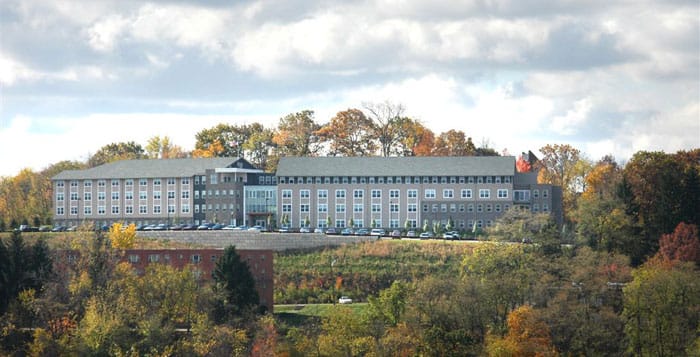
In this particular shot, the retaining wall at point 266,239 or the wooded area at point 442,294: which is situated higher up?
the retaining wall at point 266,239

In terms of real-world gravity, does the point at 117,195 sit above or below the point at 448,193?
above

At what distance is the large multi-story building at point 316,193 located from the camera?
140 meters

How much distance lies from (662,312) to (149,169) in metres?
75.0

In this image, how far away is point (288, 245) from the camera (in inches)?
4941

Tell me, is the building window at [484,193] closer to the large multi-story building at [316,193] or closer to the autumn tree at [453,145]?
the large multi-story building at [316,193]

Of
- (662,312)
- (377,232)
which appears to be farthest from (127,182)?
(662,312)

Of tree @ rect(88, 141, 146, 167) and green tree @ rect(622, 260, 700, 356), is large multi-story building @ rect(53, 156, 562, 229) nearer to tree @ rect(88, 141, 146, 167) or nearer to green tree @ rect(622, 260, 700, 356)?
tree @ rect(88, 141, 146, 167)

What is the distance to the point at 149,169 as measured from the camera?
151 meters

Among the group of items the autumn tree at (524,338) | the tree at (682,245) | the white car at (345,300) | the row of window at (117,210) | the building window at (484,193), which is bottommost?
the autumn tree at (524,338)

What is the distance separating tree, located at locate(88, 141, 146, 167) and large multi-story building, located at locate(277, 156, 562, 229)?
3668 cm

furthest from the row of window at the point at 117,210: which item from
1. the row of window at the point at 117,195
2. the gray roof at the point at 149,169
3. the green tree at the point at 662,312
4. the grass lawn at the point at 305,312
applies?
the green tree at the point at 662,312

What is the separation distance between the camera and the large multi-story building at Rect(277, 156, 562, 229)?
139125 millimetres

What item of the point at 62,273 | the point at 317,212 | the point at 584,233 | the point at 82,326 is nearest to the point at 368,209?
the point at 317,212

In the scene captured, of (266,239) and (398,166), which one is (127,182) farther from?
(398,166)
